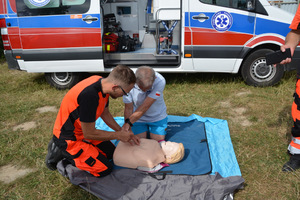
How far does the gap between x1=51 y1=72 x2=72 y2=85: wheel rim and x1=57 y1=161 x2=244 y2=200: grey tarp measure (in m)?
3.12

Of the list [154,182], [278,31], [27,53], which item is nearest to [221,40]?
[278,31]

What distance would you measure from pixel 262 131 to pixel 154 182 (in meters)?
1.95

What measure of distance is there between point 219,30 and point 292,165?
292cm

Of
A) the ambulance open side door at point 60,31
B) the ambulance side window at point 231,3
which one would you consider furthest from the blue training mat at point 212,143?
the ambulance side window at point 231,3

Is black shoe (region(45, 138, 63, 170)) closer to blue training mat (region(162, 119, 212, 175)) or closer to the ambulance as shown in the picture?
blue training mat (region(162, 119, 212, 175))

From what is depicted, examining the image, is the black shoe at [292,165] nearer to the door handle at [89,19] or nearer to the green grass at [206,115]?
the green grass at [206,115]

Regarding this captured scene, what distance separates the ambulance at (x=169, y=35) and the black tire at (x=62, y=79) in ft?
0.93

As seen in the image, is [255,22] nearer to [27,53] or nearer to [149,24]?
[149,24]

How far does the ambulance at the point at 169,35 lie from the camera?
4969 mm

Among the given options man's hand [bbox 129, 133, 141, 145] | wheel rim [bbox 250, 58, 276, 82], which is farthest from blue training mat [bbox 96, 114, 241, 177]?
wheel rim [bbox 250, 58, 276, 82]

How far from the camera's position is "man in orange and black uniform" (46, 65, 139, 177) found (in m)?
2.39

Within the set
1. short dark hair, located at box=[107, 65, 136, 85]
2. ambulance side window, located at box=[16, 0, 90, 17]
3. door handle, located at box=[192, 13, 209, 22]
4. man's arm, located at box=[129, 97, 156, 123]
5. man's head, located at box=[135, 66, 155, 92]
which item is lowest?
man's arm, located at box=[129, 97, 156, 123]

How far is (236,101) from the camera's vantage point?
491 cm

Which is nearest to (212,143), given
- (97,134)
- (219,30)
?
(97,134)
